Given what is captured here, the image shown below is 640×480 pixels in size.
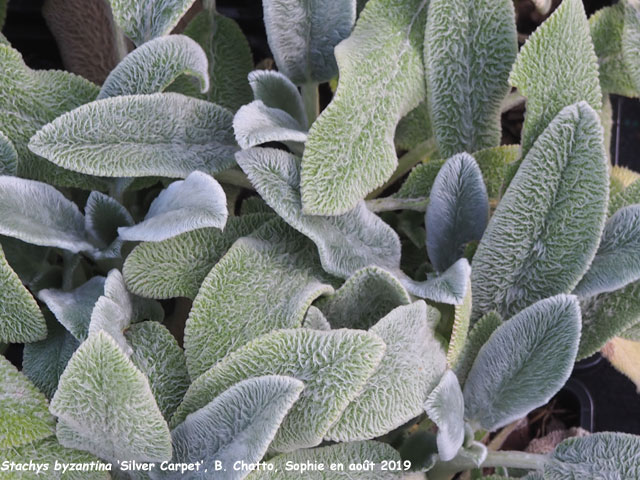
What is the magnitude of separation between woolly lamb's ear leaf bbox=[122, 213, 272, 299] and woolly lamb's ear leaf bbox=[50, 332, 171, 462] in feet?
0.38

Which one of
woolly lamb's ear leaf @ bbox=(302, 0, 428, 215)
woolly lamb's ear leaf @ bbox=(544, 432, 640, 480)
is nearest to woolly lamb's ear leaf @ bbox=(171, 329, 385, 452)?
woolly lamb's ear leaf @ bbox=(302, 0, 428, 215)

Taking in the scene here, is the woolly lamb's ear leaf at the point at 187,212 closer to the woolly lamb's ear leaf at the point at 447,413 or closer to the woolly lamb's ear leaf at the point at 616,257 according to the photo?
the woolly lamb's ear leaf at the point at 447,413

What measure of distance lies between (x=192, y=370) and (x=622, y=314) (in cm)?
44

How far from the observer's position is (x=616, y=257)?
667 mm

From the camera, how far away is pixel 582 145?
632 millimetres

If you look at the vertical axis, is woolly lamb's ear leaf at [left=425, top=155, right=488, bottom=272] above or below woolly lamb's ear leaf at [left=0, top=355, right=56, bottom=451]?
above

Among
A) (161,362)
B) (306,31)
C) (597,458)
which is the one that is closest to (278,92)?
(306,31)

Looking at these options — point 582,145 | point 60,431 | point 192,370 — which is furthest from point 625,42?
point 60,431

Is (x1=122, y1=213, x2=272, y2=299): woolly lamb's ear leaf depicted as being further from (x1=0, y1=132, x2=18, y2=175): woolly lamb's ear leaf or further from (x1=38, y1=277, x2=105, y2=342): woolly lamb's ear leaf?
(x1=0, y1=132, x2=18, y2=175): woolly lamb's ear leaf

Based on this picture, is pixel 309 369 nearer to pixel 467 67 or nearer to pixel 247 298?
pixel 247 298

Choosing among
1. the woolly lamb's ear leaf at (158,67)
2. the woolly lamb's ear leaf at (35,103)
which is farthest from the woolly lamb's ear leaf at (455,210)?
the woolly lamb's ear leaf at (35,103)

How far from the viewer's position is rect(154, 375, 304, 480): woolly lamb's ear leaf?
0.51 metres

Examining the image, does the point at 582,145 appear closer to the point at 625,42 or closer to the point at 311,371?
the point at 625,42

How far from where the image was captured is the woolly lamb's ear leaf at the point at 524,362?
2.01 feet
